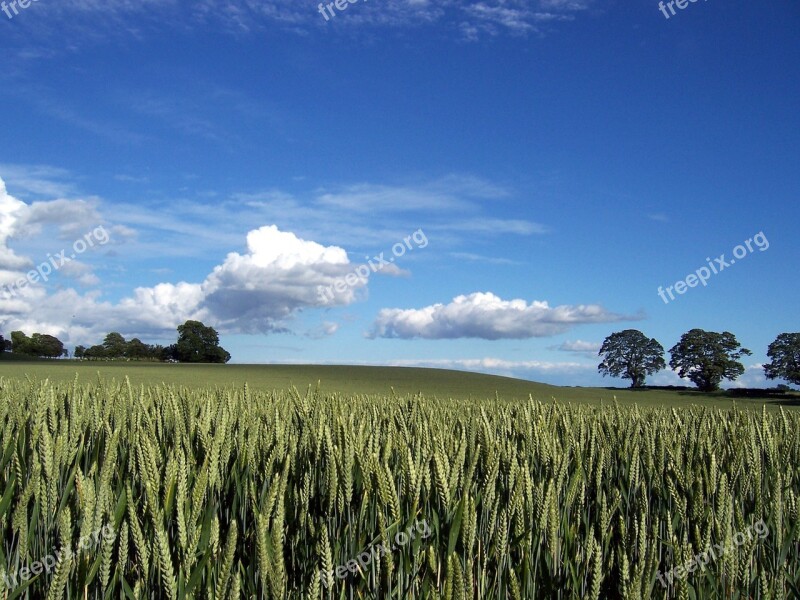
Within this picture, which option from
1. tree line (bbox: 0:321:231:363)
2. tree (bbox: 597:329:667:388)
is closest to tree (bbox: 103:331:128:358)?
tree line (bbox: 0:321:231:363)

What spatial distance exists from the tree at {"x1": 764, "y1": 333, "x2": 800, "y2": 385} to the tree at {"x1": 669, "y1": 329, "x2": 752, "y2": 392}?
1538mm

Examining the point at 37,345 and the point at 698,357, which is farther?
the point at 37,345

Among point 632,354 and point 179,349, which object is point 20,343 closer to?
point 179,349

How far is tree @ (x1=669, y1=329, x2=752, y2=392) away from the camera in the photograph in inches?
1047

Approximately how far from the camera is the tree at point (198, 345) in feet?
129

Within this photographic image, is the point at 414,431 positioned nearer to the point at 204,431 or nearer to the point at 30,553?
the point at 204,431

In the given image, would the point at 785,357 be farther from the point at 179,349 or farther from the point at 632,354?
the point at 179,349

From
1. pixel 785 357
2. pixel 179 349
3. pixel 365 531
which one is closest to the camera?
pixel 365 531

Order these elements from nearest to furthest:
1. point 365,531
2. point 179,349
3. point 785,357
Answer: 1. point 365,531
2. point 785,357
3. point 179,349

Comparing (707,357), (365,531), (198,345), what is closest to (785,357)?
(707,357)

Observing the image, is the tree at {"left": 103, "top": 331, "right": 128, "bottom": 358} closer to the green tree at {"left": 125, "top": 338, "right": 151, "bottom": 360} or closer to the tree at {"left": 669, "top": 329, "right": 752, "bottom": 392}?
the green tree at {"left": 125, "top": 338, "right": 151, "bottom": 360}

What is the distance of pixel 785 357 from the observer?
24719 millimetres

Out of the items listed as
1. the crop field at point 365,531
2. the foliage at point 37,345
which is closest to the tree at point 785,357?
the crop field at point 365,531

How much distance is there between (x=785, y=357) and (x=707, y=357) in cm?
302
